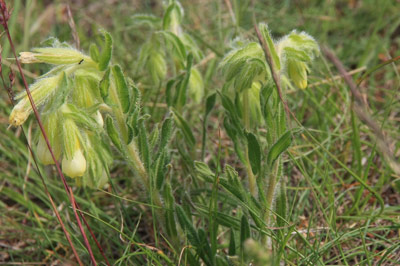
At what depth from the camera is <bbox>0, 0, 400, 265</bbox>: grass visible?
206 centimetres

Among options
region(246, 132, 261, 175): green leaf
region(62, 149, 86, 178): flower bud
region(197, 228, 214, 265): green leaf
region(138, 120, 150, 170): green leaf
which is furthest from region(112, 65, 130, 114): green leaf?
region(197, 228, 214, 265): green leaf

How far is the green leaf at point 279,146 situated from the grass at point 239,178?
0.13 meters

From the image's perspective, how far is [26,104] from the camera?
186 cm

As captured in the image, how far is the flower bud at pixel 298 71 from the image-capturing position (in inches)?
81.9

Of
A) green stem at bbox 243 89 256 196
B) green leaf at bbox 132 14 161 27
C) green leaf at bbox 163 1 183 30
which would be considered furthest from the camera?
green leaf at bbox 132 14 161 27

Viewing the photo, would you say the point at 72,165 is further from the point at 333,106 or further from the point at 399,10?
the point at 399,10

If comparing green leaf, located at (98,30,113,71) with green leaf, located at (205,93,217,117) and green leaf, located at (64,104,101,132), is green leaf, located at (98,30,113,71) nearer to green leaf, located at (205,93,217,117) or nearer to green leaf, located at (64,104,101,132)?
green leaf, located at (64,104,101,132)

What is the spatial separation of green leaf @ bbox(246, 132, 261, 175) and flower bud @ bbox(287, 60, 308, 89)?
1.11 ft

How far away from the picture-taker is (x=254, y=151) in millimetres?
2002

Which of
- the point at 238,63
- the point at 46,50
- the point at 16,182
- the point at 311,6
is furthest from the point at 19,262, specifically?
the point at 311,6

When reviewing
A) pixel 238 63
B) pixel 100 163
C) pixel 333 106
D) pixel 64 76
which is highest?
pixel 64 76

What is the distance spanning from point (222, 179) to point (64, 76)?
742 millimetres

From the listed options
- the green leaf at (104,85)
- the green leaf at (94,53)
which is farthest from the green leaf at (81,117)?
the green leaf at (94,53)

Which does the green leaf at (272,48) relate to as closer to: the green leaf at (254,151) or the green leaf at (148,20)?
the green leaf at (254,151)
